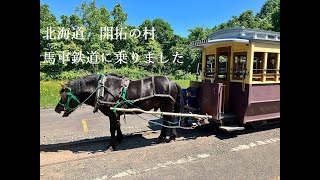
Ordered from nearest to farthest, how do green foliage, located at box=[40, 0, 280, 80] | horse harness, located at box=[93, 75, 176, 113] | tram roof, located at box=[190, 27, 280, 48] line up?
1. horse harness, located at box=[93, 75, 176, 113]
2. tram roof, located at box=[190, 27, 280, 48]
3. green foliage, located at box=[40, 0, 280, 80]

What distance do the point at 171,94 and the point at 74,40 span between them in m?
21.8

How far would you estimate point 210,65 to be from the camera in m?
7.32

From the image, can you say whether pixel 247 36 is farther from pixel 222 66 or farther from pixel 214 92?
pixel 214 92

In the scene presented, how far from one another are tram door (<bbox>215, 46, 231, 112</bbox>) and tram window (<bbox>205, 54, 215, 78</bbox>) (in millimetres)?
268

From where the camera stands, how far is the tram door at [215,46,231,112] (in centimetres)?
651

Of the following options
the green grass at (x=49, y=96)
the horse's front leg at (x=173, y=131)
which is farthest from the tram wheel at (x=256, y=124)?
the green grass at (x=49, y=96)

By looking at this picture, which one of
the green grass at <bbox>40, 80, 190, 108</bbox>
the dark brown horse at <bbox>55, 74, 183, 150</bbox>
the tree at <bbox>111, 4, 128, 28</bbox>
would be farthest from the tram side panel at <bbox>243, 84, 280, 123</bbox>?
the tree at <bbox>111, 4, 128, 28</bbox>

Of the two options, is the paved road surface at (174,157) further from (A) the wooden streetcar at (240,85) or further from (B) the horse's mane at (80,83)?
(B) the horse's mane at (80,83)

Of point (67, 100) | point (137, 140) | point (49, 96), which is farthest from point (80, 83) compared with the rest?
point (49, 96)

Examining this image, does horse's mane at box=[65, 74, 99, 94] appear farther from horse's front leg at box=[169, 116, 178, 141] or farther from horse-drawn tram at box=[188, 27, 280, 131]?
horse-drawn tram at box=[188, 27, 280, 131]

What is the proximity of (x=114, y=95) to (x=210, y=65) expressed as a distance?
336 centimetres

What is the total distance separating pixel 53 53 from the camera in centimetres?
2359
